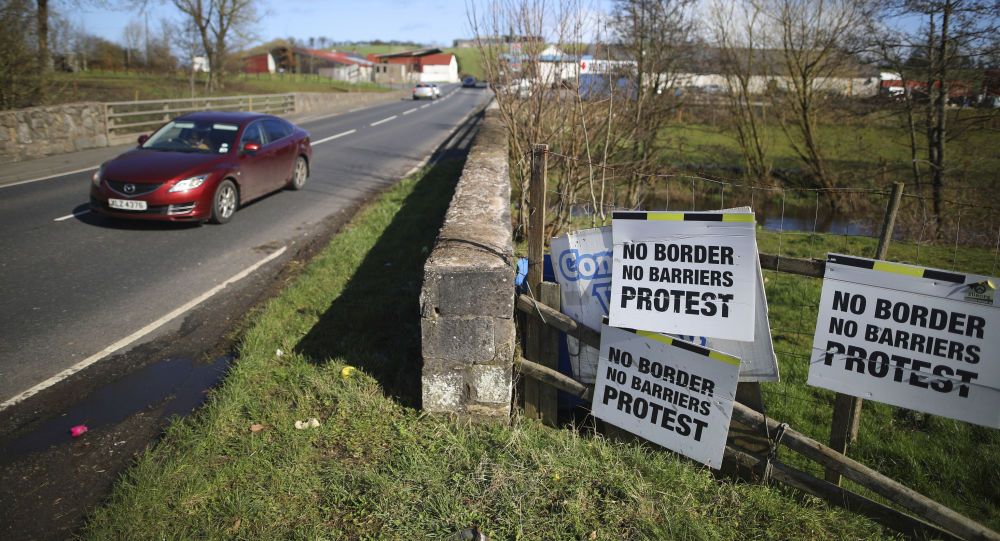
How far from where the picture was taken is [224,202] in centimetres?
950

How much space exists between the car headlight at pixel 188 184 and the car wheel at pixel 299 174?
10.4 feet

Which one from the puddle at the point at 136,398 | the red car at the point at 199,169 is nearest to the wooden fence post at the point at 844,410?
the puddle at the point at 136,398

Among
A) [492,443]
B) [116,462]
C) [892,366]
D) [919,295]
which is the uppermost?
[919,295]

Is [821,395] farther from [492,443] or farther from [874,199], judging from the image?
[874,199]

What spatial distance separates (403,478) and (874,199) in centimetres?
1641

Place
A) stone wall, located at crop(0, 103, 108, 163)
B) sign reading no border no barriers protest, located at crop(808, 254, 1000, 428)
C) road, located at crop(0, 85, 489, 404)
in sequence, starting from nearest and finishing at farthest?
sign reading no border no barriers protest, located at crop(808, 254, 1000, 428)
road, located at crop(0, 85, 489, 404)
stone wall, located at crop(0, 103, 108, 163)

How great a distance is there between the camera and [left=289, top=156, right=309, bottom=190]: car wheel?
12.2m

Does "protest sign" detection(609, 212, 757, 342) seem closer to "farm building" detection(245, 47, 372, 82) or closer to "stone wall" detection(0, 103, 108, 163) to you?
"stone wall" detection(0, 103, 108, 163)

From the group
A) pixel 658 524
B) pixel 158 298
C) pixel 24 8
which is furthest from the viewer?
pixel 24 8

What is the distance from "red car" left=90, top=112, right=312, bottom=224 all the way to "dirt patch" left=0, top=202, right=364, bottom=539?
3264 mm

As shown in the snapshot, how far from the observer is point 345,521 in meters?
3.05

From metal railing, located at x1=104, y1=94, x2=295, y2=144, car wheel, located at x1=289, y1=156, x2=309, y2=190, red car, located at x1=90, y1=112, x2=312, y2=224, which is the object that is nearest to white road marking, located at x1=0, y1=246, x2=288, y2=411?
red car, located at x1=90, y1=112, x2=312, y2=224

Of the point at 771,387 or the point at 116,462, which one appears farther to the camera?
the point at 771,387

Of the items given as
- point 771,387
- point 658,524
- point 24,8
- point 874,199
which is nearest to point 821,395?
point 771,387
